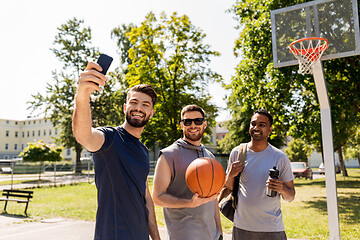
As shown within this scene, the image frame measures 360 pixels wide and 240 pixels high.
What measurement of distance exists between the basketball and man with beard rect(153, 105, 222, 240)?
0.29ft

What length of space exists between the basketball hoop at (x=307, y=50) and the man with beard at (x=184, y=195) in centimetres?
417

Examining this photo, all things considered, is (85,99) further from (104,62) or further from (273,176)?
(273,176)

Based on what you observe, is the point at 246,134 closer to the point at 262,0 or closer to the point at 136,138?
the point at 262,0

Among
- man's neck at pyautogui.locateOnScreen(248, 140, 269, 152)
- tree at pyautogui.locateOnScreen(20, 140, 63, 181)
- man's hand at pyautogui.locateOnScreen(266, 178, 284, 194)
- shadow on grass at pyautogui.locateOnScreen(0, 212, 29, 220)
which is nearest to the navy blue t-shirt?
man's hand at pyautogui.locateOnScreen(266, 178, 284, 194)

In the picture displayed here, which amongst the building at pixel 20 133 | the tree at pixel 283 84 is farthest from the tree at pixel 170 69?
the building at pixel 20 133

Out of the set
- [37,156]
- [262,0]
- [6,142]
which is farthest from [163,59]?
[6,142]

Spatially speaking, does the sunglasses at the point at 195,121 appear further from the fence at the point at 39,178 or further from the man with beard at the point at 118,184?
the fence at the point at 39,178

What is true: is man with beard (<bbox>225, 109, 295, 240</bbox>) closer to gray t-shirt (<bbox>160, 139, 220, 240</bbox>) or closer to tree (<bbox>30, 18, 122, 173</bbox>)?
gray t-shirt (<bbox>160, 139, 220, 240</bbox>)

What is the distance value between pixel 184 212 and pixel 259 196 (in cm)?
97

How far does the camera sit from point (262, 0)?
13.1m

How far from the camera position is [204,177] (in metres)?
2.81

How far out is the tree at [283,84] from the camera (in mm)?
12398

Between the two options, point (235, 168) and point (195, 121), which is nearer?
point (195, 121)

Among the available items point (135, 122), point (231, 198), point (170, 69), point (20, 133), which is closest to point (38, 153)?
point (170, 69)
